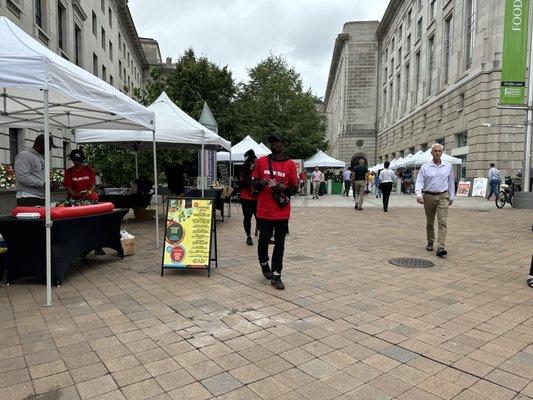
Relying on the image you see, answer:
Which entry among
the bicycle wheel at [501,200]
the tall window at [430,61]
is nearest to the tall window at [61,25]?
the bicycle wheel at [501,200]

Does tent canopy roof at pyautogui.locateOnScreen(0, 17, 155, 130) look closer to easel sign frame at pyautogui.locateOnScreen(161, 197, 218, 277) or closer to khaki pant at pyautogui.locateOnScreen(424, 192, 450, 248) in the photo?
easel sign frame at pyautogui.locateOnScreen(161, 197, 218, 277)

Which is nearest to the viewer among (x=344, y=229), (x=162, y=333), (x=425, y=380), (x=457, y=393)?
(x=457, y=393)

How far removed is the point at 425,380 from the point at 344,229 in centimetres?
762

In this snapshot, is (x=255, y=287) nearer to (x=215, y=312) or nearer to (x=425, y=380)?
(x=215, y=312)

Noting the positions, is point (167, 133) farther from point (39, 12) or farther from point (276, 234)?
point (39, 12)

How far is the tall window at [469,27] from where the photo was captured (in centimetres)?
2409

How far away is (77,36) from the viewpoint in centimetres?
2447

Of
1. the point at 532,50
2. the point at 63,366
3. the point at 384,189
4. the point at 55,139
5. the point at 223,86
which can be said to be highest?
the point at 223,86

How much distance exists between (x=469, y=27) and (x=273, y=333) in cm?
2701

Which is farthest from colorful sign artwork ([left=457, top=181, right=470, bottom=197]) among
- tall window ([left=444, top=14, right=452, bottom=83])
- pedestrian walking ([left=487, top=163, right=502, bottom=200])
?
tall window ([left=444, top=14, right=452, bottom=83])

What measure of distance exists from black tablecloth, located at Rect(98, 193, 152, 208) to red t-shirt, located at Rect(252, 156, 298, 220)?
266 inches

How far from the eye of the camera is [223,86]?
110 ft

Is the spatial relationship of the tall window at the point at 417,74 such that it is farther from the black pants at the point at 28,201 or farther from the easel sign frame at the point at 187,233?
the black pants at the point at 28,201

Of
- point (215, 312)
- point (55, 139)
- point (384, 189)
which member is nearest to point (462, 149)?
point (384, 189)
